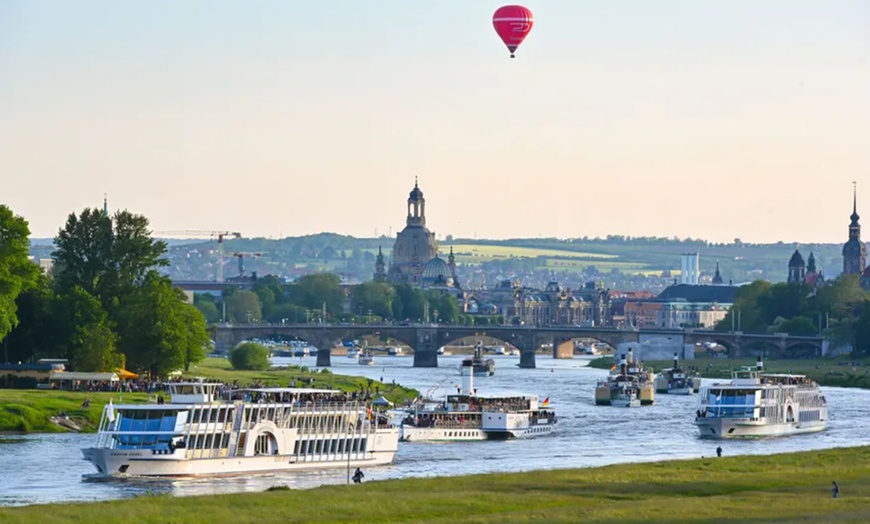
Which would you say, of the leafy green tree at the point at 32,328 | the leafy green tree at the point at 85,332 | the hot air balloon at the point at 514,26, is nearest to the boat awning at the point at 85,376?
the leafy green tree at the point at 85,332

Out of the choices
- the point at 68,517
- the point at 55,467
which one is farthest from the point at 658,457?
the point at 68,517

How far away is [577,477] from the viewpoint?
3767 inches

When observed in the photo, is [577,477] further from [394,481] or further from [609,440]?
[609,440]

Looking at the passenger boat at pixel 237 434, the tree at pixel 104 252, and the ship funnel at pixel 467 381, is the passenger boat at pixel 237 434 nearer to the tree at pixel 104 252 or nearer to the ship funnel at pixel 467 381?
the ship funnel at pixel 467 381

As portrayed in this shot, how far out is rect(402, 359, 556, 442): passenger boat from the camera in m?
131

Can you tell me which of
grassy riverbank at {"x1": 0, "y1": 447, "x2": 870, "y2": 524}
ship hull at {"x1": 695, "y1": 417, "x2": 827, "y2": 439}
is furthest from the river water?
grassy riverbank at {"x1": 0, "y1": 447, "x2": 870, "y2": 524}

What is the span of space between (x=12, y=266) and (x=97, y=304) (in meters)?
10.5

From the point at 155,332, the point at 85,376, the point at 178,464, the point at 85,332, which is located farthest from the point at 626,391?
the point at 178,464

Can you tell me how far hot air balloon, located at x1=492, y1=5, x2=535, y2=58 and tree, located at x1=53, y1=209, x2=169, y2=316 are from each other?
33719mm

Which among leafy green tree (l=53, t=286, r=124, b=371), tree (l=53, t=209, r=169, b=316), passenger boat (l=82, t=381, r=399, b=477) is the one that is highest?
tree (l=53, t=209, r=169, b=316)

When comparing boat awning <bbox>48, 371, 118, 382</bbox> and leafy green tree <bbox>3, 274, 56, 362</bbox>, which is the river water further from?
leafy green tree <bbox>3, 274, 56, 362</bbox>

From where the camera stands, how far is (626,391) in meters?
182

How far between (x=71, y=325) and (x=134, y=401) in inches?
848

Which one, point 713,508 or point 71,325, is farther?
point 71,325
